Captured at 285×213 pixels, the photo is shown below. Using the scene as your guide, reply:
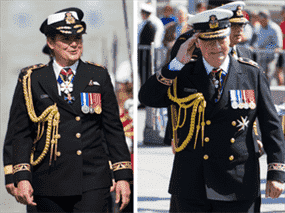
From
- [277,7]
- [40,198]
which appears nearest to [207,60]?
[40,198]

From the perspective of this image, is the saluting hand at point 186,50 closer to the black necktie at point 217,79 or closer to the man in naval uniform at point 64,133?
the black necktie at point 217,79

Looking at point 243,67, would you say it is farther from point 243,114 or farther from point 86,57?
point 86,57

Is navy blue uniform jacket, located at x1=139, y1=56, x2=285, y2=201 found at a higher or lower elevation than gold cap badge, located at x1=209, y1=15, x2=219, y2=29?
lower

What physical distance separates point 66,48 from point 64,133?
0.58m

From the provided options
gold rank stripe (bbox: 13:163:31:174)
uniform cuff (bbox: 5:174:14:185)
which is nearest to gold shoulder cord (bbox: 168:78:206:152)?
gold rank stripe (bbox: 13:163:31:174)

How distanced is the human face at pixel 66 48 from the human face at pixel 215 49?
0.82 m

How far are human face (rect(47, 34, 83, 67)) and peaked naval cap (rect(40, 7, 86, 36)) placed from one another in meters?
0.04

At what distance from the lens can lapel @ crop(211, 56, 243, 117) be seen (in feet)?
11.3

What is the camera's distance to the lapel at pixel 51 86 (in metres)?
3.40

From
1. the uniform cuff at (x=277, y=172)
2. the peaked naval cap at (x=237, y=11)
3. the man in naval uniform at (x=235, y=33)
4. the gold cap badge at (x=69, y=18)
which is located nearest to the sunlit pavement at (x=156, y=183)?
the man in naval uniform at (x=235, y=33)

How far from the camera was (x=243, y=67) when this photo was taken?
3.54m

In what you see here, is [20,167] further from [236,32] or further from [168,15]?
[168,15]

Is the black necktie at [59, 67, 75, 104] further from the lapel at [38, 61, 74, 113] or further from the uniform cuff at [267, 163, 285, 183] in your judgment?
the uniform cuff at [267, 163, 285, 183]

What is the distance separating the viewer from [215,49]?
3.36 meters
